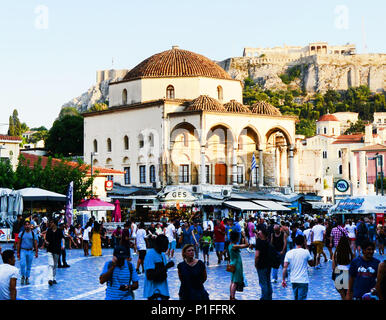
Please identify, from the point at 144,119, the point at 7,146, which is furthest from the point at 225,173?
the point at 7,146

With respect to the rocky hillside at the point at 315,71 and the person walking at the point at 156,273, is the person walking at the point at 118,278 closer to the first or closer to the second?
the person walking at the point at 156,273

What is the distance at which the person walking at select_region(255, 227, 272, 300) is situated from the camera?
39.3 feet

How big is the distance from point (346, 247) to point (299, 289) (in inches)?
36.2

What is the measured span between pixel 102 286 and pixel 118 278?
689 cm

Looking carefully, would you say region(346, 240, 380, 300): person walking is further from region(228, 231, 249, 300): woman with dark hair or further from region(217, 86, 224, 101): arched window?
region(217, 86, 224, 101): arched window

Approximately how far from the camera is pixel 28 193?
29375 mm

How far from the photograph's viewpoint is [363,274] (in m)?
8.55

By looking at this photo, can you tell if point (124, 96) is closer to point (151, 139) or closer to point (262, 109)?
point (151, 139)

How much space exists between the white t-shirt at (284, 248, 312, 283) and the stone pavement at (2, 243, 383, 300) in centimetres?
228

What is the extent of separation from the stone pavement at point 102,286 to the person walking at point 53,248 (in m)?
0.23

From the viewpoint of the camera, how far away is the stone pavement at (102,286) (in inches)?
544

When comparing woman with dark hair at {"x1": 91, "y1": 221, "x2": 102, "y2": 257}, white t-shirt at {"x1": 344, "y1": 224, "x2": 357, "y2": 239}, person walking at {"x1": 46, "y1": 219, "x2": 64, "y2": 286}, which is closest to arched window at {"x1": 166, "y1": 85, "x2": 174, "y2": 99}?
woman with dark hair at {"x1": 91, "y1": 221, "x2": 102, "y2": 257}

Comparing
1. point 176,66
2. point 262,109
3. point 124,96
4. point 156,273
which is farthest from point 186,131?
point 156,273

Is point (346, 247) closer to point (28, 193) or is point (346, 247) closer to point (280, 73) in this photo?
point (28, 193)
